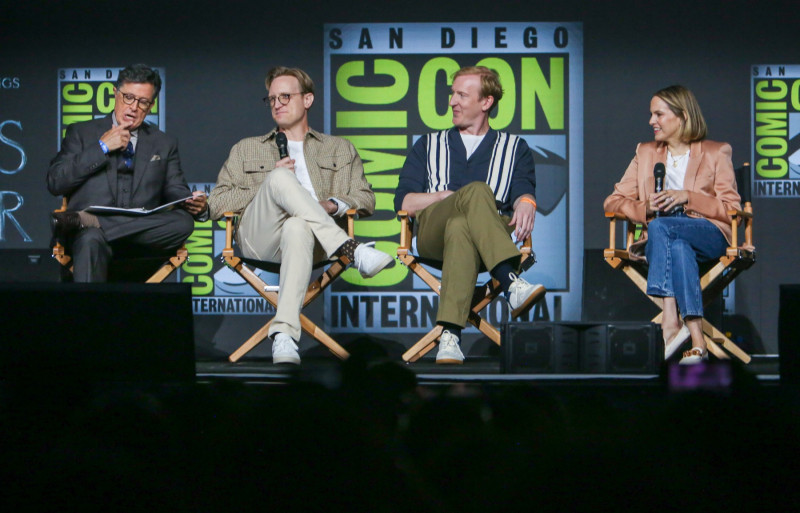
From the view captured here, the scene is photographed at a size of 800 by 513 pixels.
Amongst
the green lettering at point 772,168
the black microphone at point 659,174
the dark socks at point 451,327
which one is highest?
the green lettering at point 772,168

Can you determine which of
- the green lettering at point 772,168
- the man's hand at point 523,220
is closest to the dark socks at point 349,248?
the man's hand at point 523,220

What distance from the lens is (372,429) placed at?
133 centimetres

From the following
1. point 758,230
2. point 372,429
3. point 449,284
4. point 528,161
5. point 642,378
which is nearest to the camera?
point 372,429

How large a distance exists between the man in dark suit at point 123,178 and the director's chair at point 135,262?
59 mm

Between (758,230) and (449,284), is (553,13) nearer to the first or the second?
(758,230)

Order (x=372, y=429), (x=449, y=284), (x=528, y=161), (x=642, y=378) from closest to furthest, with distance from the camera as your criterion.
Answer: (x=372, y=429) < (x=642, y=378) < (x=449, y=284) < (x=528, y=161)

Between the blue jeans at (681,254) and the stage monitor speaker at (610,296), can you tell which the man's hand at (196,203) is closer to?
the blue jeans at (681,254)

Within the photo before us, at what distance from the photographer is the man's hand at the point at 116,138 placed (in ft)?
11.5

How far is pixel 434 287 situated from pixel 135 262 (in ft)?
4.06

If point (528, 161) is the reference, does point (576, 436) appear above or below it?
below

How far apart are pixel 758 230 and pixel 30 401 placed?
403 centimetres

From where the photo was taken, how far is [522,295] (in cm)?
300

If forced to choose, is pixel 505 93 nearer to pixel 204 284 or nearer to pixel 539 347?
pixel 204 284

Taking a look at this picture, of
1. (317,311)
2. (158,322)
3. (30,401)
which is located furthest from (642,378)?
(317,311)
